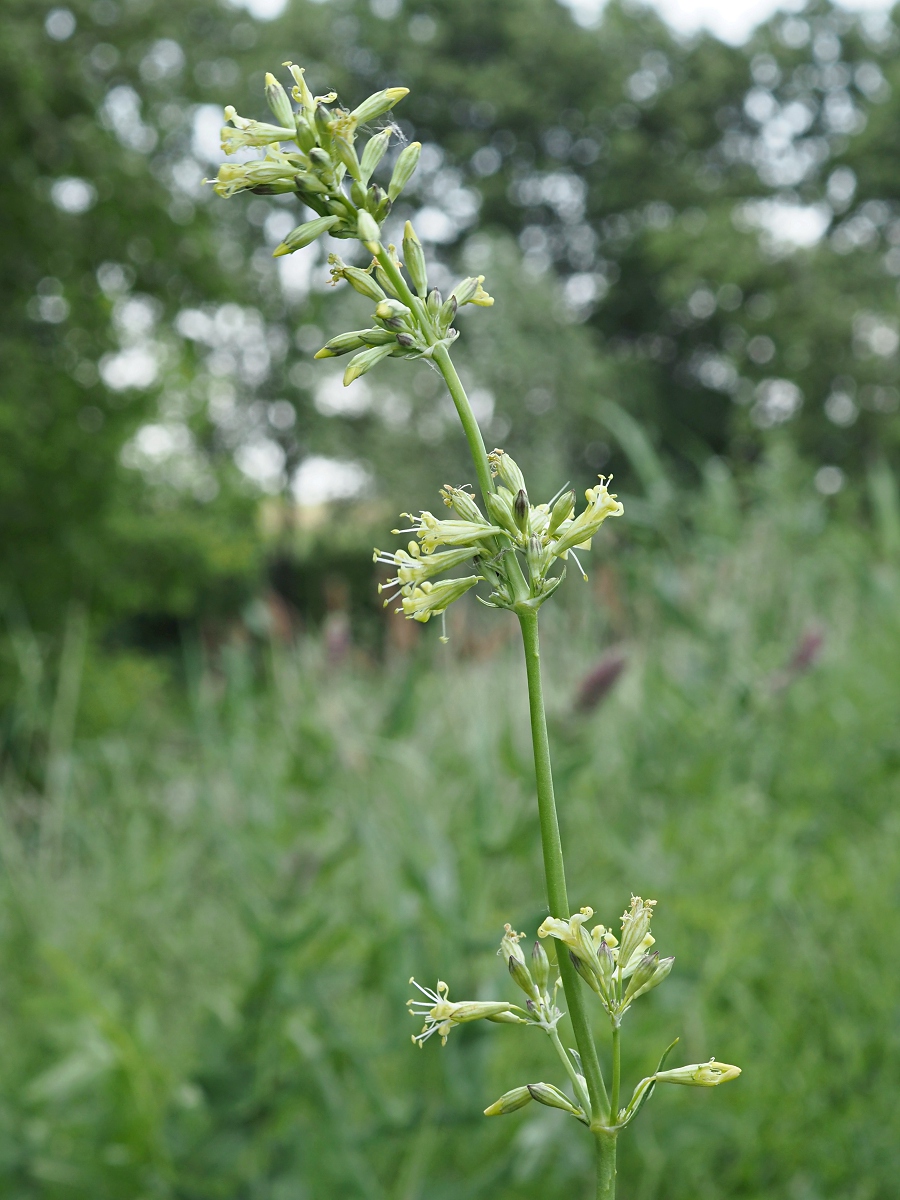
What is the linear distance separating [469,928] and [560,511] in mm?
1835

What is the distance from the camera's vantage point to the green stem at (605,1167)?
472 mm

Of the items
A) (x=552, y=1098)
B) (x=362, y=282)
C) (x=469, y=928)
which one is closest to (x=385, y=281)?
(x=362, y=282)

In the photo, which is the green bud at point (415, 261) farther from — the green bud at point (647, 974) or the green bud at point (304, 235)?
the green bud at point (647, 974)

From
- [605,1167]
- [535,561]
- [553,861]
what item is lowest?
[605,1167]

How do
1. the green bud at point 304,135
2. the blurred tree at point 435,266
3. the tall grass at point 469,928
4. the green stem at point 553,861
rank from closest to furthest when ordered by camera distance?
Answer: the green stem at point 553,861 < the green bud at point 304,135 < the tall grass at point 469,928 < the blurred tree at point 435,266

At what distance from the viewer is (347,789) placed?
321cm

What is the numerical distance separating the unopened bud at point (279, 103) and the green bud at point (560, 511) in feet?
0.79

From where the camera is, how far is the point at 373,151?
2.13 ft

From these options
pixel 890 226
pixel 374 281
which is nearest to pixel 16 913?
pixel 374 281

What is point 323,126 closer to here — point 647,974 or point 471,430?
point 471,430

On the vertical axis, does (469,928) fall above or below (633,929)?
above

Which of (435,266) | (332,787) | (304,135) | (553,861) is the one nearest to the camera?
(553,861)

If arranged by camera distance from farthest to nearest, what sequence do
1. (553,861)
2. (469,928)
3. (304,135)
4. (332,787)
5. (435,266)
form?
1. (435,266)
2. (332,787)
3. (469,928)
4. (304,135)
5. (553,861)

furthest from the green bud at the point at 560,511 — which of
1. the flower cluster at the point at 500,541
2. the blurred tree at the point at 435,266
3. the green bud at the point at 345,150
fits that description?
the blurred tree at the point at 435,266
